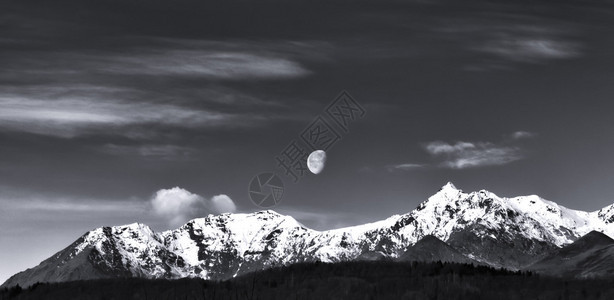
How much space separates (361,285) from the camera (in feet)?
267

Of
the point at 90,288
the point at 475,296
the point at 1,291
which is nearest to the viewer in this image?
the point at 475,296

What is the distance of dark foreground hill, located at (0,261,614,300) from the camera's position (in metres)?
75.4

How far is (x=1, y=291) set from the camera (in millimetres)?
95562

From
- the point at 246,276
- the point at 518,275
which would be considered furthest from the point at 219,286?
the point at 518,275

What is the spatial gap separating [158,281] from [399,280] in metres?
24.0

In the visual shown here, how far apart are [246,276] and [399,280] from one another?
1548 centimetres

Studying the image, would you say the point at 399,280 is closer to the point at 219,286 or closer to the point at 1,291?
the point at 219,286

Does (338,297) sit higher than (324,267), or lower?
lower

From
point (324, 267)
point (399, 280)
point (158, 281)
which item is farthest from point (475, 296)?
point (158, 281)

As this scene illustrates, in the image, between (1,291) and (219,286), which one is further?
(1,291)

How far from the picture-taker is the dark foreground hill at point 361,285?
75.4m

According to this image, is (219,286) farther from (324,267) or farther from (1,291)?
(1,291)

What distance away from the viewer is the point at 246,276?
8275 centimetres

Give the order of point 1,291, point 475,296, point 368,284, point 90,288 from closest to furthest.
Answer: point 475,296
point 368,284
point 90,288
point 1,291
